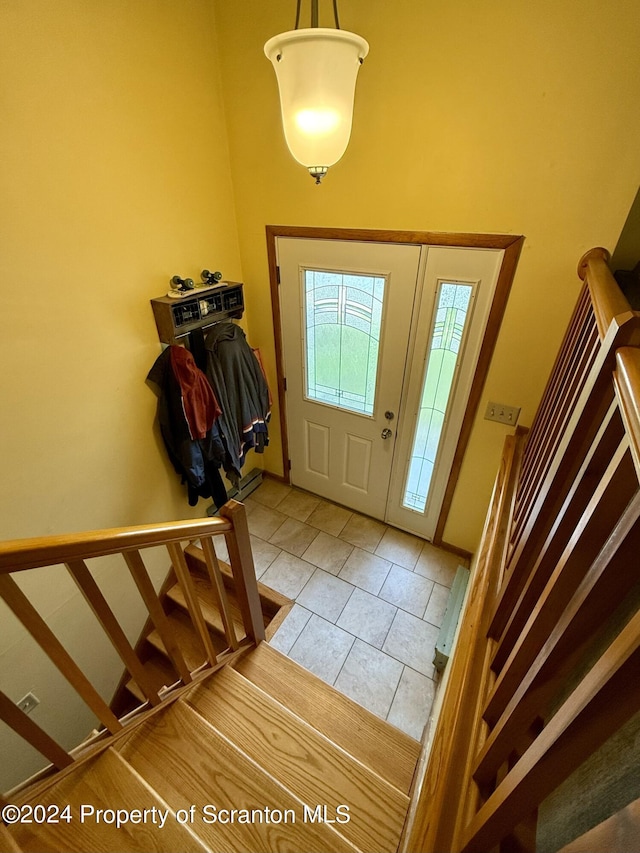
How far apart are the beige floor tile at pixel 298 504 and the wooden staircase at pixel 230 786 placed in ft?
4.48

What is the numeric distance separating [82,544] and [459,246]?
1.89m

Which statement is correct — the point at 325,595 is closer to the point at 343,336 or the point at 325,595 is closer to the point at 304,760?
the point at 304,760

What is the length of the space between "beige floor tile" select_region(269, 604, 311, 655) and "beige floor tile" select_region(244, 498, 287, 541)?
0.61 metres

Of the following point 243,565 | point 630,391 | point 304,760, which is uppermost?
point 630,391

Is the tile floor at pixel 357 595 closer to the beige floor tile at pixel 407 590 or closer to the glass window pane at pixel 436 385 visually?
the beige floor tile at pixel 407 590

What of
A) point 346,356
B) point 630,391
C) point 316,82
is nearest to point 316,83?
point 316,82

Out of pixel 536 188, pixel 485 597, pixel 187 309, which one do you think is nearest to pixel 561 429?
pixel 485 597

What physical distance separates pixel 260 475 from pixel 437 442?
1.59 m

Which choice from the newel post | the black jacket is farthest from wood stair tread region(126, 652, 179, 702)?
the black jacket

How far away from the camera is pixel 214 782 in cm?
112

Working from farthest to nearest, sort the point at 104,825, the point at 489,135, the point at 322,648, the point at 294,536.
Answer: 1. the point at 294,536
2. the point at 322,648
3. the point at 489,135
4. the point at 104,825

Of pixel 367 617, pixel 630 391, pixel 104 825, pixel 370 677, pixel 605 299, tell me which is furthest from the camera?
pixel 367 617

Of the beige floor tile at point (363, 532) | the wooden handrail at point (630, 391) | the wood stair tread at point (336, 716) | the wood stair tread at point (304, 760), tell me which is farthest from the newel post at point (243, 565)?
the wooden handrail at point (630, 391)

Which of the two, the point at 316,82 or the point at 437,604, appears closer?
the point at 316,82
